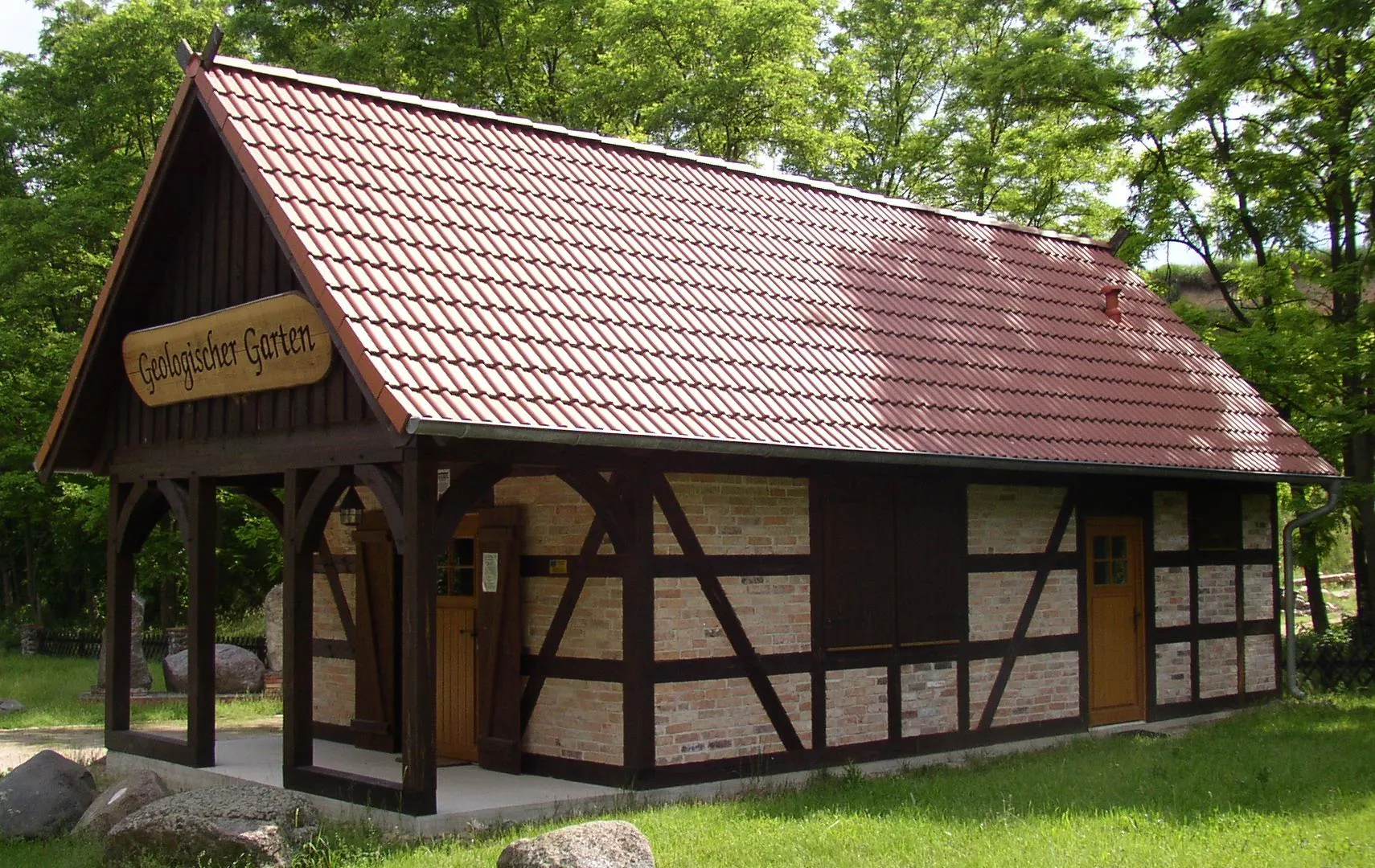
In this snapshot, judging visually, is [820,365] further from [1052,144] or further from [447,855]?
[1052,144]

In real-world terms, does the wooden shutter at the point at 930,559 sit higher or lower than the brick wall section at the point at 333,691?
higher

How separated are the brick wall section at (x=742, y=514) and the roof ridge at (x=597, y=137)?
3.81 metres

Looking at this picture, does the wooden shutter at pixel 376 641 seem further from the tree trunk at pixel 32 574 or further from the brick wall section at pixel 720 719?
the tree trunk at pixel 32 574

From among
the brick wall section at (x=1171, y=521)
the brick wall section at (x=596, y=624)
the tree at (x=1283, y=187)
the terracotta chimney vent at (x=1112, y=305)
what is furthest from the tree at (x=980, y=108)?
the brick wall section at (x=596, y=624)

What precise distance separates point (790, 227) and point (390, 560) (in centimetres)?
493

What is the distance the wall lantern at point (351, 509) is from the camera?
13.3 m

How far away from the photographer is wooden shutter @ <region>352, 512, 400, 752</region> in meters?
12.6

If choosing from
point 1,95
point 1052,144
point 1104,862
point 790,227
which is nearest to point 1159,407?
point 790,227

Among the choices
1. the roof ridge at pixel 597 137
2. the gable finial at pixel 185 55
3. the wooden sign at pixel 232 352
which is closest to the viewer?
the wooden sign at pixel 232 352

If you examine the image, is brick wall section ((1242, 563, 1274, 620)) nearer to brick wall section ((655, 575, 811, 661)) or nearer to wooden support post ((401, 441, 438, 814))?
brick wall section ((655, 575, 811, 661))

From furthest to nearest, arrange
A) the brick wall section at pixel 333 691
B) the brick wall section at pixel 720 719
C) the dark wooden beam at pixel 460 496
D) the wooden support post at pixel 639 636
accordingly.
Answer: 1. the brick wall section at pixel 333 691
2. the brick wall section at pixel 720 719
3. the wooden support post at pixel 639 636
4. the dark wooden beam at pixel 460 496

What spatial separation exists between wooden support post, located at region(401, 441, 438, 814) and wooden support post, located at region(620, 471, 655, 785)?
1.67m

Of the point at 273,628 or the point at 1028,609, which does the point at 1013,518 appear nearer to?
the point at 1028,609

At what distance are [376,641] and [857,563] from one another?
171 inches
